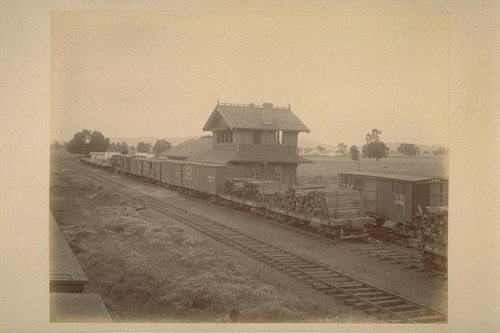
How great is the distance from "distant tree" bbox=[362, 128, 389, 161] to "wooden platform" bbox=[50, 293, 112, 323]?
302cm

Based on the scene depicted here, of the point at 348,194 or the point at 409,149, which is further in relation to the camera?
the point at 348,194

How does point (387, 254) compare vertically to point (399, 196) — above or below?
below

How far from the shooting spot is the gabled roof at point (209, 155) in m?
4.60

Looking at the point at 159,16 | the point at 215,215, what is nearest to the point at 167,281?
the point at 215,215

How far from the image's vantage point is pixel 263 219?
4719 mm

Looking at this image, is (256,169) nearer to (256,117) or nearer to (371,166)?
(256,117)

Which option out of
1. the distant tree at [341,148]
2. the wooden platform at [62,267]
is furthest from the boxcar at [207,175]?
the wooden platform at [62,267]

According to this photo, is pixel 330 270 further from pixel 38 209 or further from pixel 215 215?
pixel 38 209

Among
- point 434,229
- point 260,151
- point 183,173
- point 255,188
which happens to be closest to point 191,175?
point 183,173

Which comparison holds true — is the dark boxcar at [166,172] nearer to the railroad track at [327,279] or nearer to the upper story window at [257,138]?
the railroad track at [327,279]

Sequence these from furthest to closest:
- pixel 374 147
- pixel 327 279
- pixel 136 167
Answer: pixel 136 167, pixel 374 147, pixel 327 279

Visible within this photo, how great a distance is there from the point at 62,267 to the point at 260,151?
232cm

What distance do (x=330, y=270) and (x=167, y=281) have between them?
160 cm

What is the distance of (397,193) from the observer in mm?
4492
